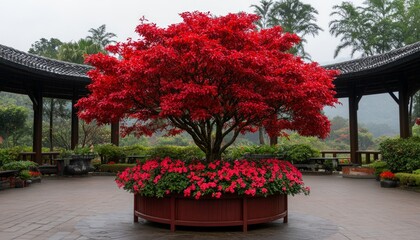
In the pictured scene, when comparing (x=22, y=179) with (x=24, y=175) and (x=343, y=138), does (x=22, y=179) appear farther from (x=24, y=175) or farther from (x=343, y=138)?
(x=343, y=138)

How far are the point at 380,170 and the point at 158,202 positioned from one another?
32.3 ft

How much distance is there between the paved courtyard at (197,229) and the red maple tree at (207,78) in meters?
1.61

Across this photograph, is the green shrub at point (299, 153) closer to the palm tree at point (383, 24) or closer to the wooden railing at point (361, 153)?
the wooden railing at point (361, 153)

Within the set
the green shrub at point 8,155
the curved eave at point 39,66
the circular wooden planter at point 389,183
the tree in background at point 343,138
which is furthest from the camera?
the tree in background at point 343,138

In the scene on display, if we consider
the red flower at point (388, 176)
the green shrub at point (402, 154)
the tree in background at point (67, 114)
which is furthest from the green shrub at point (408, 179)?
the tree in background at point (67, 114)

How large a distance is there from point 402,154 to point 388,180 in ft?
3.09

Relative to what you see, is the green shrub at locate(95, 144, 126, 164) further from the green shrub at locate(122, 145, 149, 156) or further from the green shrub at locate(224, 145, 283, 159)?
the green shrub at locate(224, 145, 283, 159)

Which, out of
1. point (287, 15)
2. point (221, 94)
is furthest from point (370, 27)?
point (221, 94)

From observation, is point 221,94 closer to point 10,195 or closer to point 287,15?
point 10,195

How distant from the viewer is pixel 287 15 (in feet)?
90.3

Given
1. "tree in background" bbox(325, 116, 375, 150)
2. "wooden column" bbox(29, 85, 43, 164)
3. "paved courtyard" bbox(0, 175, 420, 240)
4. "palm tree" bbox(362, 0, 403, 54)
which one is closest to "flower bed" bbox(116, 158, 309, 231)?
"paved courtyard" bbox(0, 175, 420, 240)

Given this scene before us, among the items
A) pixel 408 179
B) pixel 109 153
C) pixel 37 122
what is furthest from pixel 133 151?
pixel 408 179

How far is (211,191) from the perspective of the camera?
5570mm

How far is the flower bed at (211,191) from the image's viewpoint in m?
5.64
